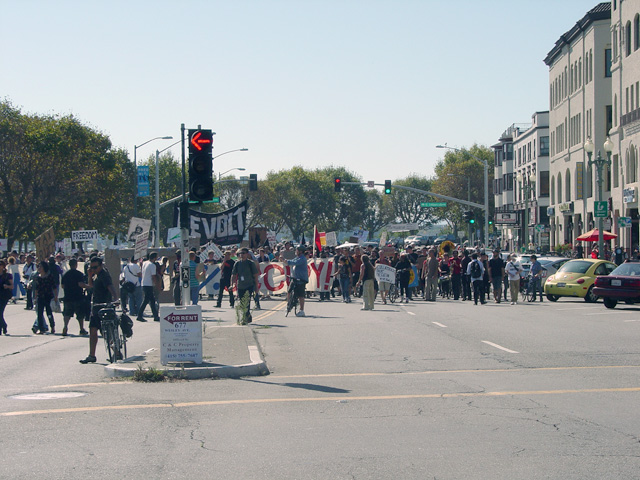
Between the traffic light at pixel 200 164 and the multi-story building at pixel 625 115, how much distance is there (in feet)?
129

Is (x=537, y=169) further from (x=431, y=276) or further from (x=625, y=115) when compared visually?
(x=431, y=276)

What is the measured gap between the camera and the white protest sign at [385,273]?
29094mm

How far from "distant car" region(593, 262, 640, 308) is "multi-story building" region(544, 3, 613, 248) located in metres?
25.9

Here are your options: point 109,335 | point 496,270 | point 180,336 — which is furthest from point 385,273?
point 180,336

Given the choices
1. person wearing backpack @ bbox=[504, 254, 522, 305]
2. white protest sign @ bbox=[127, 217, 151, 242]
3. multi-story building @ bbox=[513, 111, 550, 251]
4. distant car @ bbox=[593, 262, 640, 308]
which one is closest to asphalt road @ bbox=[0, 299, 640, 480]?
distant car @ bbox=[593, 262, 640, 308]

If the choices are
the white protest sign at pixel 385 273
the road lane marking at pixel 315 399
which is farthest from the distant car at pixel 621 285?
the road lane marking at pixel 315 399

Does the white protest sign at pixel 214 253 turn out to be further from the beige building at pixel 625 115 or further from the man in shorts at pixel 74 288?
the beige building at pixel 625 115

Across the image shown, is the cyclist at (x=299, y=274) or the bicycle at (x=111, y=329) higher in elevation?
the cyclist at (x=299, y=274)

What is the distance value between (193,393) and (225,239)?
78.0ft

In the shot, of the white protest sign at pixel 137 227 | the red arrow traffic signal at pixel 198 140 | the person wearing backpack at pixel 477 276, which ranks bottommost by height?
the person wearing backpack at pixel 477 276

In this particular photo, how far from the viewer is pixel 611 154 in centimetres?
5469

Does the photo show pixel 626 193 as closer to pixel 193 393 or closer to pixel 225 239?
pixel 225 239

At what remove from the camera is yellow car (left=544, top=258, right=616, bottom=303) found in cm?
2956

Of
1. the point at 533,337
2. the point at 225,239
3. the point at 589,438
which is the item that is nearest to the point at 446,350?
the point at 533,337
